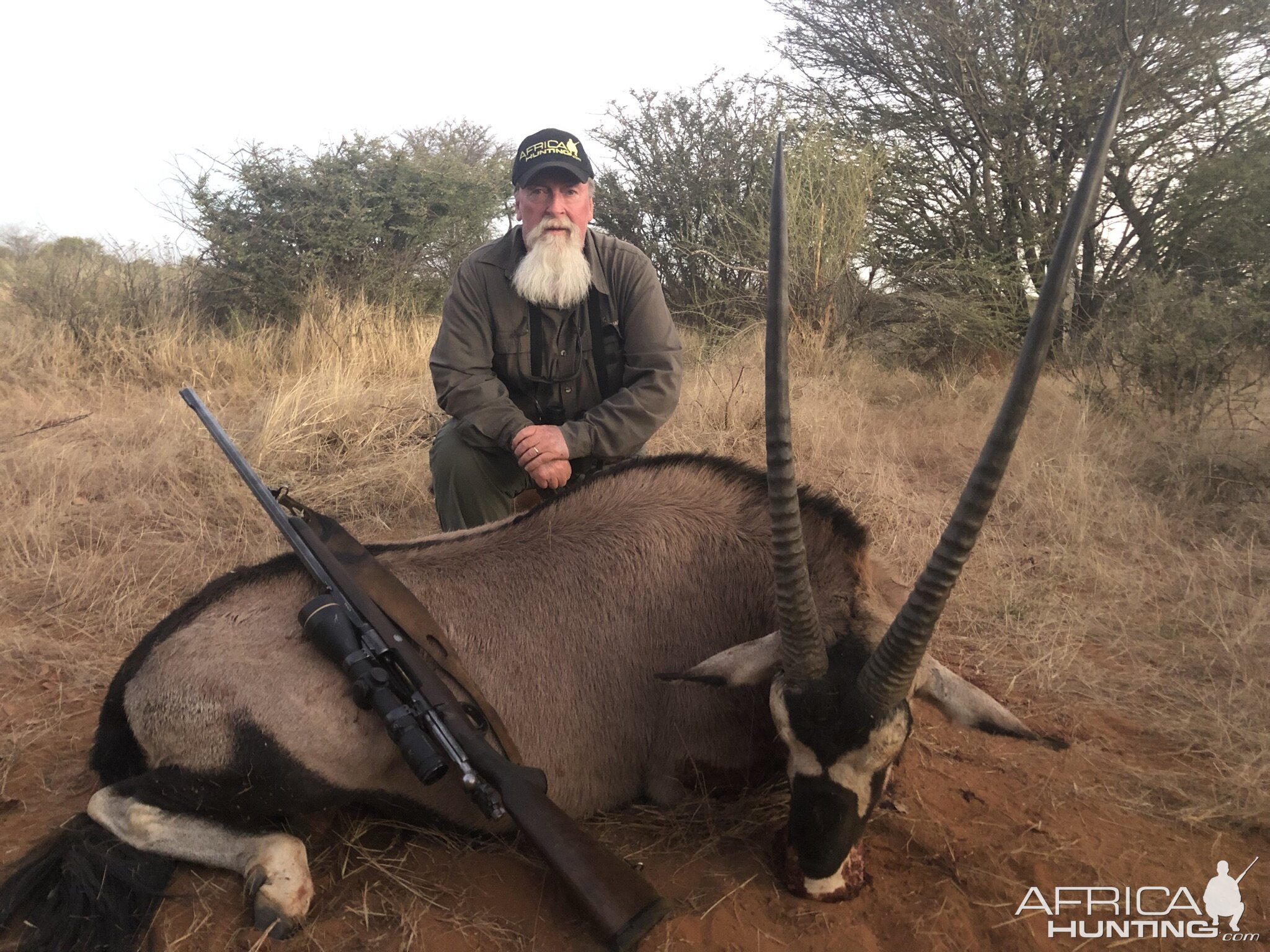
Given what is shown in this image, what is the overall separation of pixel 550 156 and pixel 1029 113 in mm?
7435

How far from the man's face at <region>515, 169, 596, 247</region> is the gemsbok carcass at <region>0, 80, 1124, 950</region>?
5.87 feet

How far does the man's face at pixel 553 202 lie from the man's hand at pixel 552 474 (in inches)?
50.1

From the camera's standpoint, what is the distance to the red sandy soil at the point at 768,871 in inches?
92.1

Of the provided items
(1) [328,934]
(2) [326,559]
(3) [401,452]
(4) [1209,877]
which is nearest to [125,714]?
(2) [326,559]

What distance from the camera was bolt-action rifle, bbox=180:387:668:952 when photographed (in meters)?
2.11

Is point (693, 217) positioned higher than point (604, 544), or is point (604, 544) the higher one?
point (693, 217)

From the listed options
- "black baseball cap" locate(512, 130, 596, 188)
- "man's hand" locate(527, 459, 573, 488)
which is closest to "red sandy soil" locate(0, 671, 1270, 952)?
"man's hand" locate(527, 459, 573, 488)

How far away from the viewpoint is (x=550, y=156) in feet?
14.0

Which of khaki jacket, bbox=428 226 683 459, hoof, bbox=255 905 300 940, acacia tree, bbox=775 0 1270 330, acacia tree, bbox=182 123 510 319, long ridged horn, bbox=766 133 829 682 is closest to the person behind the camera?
long ridged horn, bbox=766 133 829 682

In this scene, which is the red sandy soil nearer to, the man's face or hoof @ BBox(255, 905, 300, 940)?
hoof @ BBox(255, 905, 300, 940)

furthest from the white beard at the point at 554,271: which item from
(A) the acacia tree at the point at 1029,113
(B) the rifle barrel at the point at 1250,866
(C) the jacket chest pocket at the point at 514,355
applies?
(A) the acacia tree at the point at 1029,113

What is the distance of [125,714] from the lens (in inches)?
106

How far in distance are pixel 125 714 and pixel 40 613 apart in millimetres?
2288

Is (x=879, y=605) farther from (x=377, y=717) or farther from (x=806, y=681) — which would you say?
(x=377, y=717)
